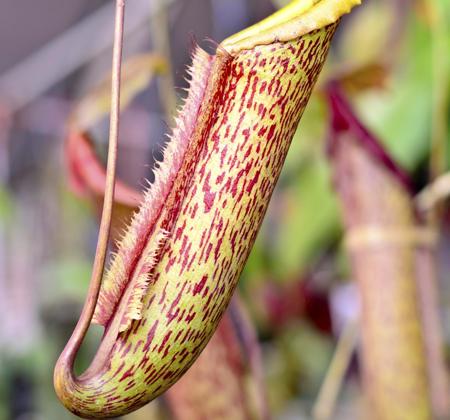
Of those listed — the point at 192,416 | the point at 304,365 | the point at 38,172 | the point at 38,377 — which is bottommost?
the point at 304,365

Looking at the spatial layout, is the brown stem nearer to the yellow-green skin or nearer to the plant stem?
the yellow-green skin

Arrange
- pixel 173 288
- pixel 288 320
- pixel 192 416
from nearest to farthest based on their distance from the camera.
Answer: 1. pixel 173 288
2. pixel 192 416
3. pixel 288 320

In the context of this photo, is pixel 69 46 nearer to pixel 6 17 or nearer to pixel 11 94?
pixel 11 94

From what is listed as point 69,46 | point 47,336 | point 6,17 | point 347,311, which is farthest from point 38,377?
point 6,17

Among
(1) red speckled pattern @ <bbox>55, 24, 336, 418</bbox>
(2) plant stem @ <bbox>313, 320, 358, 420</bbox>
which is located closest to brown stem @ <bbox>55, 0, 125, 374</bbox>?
(1) red speckled pattern @ <bbox>55, 24, 336, 418</bbox>

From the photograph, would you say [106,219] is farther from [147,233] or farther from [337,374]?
[337,374]

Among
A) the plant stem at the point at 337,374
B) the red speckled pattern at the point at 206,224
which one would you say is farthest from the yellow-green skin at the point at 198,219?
the plant stem at the point at 337,374
